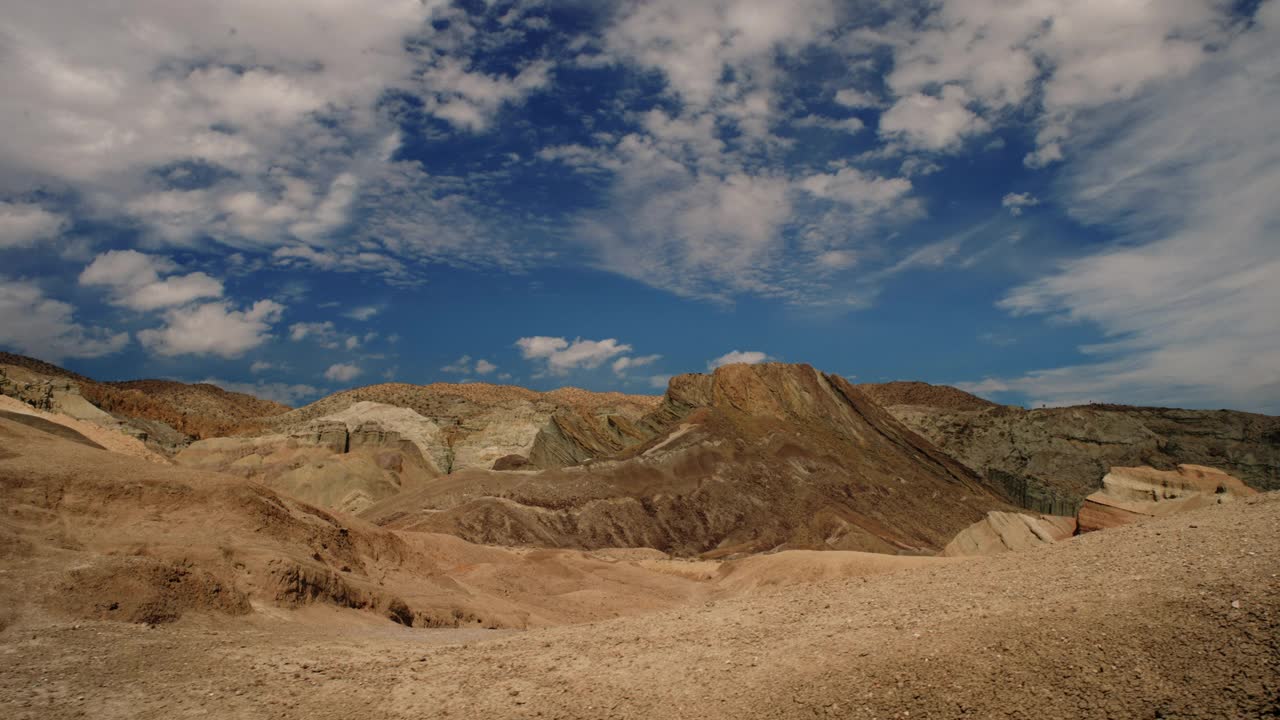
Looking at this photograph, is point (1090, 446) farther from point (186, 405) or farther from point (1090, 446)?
point (186, 405)

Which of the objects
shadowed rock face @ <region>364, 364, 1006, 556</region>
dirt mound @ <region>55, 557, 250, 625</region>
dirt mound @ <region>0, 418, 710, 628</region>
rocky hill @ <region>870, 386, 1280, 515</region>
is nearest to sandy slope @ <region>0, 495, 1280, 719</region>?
dirt mound @ <region>55, 557, 250, 625</region>

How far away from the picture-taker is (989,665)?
6.63 meters

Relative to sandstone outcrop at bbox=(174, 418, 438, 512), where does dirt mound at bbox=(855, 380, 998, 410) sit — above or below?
above

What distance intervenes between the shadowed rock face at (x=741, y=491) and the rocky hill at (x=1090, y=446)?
5270 mm

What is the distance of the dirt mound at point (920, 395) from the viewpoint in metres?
100

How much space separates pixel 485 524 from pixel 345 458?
60.3ft

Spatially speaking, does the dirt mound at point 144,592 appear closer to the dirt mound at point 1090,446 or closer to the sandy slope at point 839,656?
the sandy slope at point 839,656

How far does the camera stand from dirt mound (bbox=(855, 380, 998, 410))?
100m

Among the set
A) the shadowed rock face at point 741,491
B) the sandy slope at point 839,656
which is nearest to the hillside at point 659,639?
the sandy slope at point 839,656

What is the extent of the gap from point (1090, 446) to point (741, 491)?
110 feet

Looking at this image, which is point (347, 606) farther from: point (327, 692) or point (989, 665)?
point (989, 665)

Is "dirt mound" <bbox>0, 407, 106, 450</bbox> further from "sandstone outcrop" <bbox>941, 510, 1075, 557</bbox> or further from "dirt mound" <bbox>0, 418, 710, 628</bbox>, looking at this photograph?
"sandstone outcrop" <bbox>941, 510, 1075, 557</bbox>

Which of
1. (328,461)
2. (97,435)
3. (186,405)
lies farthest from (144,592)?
(186,405)

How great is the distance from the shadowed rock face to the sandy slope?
2939cm
